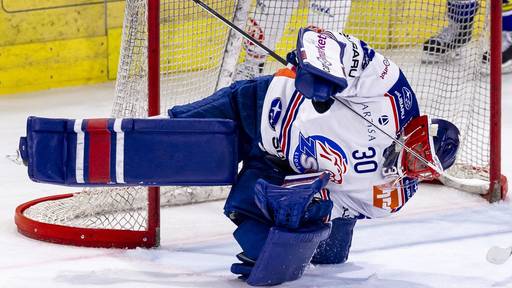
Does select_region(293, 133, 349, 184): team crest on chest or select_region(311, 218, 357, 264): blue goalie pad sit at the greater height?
select_region(293, 133, 349, 184): team crest on chest

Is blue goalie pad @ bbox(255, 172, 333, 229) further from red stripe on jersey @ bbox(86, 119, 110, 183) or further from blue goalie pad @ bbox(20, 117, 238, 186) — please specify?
red stripe on jersey @ bbox(86, 119, 110, 183)

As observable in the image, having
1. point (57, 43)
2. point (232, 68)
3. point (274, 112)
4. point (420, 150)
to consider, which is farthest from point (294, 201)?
point (57, 43)

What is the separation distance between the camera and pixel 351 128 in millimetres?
3346

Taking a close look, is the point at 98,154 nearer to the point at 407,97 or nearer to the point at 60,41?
the point at 407,97

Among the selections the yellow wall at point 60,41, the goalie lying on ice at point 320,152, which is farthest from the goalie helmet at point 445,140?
the yellow wall at point 60,41

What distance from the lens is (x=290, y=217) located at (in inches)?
129

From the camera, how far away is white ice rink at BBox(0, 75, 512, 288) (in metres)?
3.49

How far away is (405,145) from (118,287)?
31.4 inches

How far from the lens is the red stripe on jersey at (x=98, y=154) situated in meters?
3.46

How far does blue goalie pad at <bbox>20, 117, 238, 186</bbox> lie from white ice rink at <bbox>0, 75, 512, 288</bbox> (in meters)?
0.25

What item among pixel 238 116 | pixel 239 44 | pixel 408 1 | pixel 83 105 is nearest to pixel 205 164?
pixel 238 116

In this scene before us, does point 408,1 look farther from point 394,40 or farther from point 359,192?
point 359,192

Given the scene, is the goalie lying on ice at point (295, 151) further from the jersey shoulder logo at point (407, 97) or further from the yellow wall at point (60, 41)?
the yellow wall at point (60, 41)

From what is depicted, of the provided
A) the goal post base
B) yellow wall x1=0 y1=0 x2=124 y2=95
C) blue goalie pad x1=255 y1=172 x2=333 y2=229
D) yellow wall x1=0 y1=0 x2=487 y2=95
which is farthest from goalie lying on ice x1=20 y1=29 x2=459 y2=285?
yellow wall x1=0 y1=0 x2=124 y2=95
